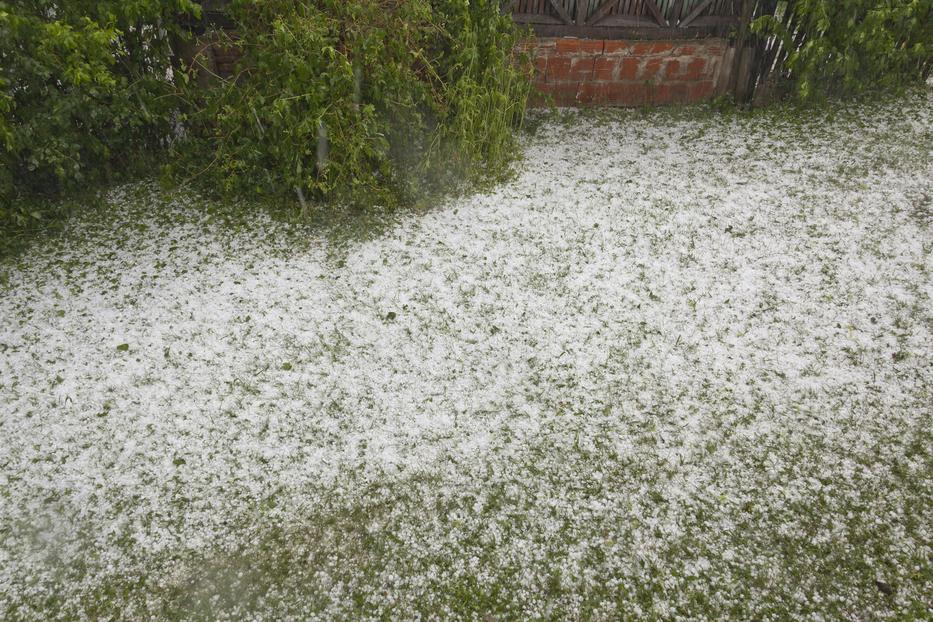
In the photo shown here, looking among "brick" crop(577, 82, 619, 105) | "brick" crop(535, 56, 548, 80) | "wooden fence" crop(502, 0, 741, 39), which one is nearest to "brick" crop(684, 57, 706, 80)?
"wooden fence" crop(502, 0, 741, 39)

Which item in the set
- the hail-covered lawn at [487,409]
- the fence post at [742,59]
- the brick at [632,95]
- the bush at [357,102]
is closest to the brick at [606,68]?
the brick at [632,95]

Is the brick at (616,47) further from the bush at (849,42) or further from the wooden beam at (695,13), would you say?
the bush at (849,42)

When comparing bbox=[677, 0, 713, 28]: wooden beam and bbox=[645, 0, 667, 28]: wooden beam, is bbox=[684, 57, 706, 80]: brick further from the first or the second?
bbox=[645, 0, 667, 28]: wooden beam

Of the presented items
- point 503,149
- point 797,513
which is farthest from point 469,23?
point 797,513

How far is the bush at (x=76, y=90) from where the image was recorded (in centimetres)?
268

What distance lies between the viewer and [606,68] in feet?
16.1

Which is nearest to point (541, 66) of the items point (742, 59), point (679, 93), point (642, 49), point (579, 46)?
point (579, 46)

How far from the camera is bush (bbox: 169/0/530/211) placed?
2.98 meters

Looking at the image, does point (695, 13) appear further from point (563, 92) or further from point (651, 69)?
point (563, 92)

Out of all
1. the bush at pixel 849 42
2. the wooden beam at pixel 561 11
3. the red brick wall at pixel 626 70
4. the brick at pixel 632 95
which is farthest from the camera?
the brick at pixel 632 95

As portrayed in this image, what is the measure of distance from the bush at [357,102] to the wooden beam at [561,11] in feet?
3.36

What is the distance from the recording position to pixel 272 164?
3.56 m

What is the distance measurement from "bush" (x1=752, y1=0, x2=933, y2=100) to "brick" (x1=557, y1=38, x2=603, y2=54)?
4.04ft

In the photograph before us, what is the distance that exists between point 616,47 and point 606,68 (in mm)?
183
